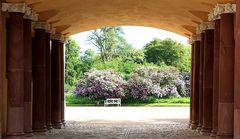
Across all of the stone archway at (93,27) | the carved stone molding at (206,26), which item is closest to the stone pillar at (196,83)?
the stone archway at (93,27)

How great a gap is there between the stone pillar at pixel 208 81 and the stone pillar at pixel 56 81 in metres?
6.68

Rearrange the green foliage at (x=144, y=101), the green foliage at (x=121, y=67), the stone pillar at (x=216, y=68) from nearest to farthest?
the stone pillar at (x=216, y=68) < the green foliage at (x=144, y=101) < the green foliage at (x=121, y=67)

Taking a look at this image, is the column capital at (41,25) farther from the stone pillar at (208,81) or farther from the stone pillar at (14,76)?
the stone pillar at (208,81)

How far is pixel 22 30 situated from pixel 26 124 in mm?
3217

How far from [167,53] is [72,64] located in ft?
34.6

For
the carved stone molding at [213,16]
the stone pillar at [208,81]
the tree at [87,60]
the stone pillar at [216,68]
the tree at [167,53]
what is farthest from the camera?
the tree at [87,60]

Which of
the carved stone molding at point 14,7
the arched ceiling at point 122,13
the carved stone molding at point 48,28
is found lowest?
the carved stone molding at point 48,28

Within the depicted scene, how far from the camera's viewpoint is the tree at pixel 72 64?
57.7m

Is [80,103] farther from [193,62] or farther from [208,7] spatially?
[208,7]

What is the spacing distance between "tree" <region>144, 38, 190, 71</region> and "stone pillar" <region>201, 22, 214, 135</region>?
35459mm

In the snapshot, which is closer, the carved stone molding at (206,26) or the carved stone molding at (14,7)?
the carved stone molding at (14,7)

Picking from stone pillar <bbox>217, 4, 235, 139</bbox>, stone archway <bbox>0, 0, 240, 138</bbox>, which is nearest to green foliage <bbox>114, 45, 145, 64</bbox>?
stone archway <bbox>0, 0, 240, 138</bbox>

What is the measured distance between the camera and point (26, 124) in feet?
58.2

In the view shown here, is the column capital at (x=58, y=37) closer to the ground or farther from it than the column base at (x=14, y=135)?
farther from it
